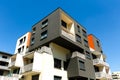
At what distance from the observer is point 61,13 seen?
2600 centimetres

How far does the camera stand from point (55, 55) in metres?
24.9

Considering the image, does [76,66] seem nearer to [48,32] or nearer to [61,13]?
[48,32]

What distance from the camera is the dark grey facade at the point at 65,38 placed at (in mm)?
23672

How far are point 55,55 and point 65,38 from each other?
4.34 metres

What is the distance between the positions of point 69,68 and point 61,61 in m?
2.25

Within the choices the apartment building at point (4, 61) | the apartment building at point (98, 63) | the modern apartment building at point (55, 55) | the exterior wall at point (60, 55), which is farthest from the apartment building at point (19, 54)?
the apartment building at point (98, 63)

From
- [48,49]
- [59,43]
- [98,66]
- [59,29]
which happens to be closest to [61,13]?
[59,29]

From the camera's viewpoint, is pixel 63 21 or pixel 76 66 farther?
pixel 63 21

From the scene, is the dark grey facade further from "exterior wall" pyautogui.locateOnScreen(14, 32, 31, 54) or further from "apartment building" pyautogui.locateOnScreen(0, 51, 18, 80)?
"apartment building" pyautogui.locateOnScreen(0, 51, 18, 80)

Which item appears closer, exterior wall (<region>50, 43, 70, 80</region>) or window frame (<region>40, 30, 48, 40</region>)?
exterior wall (<region>50, 43, 70, 80</region>)

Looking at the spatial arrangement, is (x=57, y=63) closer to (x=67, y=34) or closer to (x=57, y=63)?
(x=57, y=63)

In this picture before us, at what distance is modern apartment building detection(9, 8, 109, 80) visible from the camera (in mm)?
21764

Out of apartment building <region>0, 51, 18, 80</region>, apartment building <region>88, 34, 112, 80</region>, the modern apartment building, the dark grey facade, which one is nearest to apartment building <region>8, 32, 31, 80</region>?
the modern apartment building

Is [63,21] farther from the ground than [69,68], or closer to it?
farther from the ground
